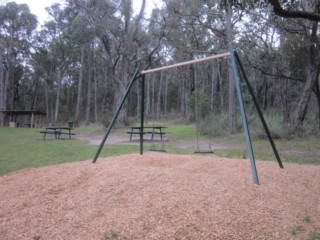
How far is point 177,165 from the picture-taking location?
540 centimetres

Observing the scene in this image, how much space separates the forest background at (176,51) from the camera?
13156mm

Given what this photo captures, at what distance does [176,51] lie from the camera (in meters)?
20.0

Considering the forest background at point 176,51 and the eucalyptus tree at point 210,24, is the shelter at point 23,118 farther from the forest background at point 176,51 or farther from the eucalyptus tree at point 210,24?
the eucalyptus tree at point 210,24

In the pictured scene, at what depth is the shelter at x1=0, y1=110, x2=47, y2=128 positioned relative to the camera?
28516 millimetres

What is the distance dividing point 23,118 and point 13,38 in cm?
1029

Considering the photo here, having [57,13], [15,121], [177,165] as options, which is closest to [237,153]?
[177,165]

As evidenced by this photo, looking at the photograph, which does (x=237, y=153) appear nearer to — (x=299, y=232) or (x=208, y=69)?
(x=299, y=232)

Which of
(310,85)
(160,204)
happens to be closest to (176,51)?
(310,85)

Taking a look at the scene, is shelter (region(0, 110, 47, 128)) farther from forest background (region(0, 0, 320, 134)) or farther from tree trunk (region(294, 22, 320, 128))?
tree trunk (region(294, 22, 320, 128))

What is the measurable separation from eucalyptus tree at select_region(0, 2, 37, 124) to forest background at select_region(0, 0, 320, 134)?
10 centimetres

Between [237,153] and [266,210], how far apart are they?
525 cm

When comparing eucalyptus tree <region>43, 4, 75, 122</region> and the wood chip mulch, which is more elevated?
eucalyptus tree <region>43, 4, 75, 122</region>

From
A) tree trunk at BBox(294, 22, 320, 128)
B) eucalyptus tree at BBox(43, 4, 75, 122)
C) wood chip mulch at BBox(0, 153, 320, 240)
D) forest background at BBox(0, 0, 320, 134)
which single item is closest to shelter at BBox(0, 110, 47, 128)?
forest background at BBox(0, 0, 320, 134)

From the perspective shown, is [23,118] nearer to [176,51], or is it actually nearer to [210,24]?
[176,51]
